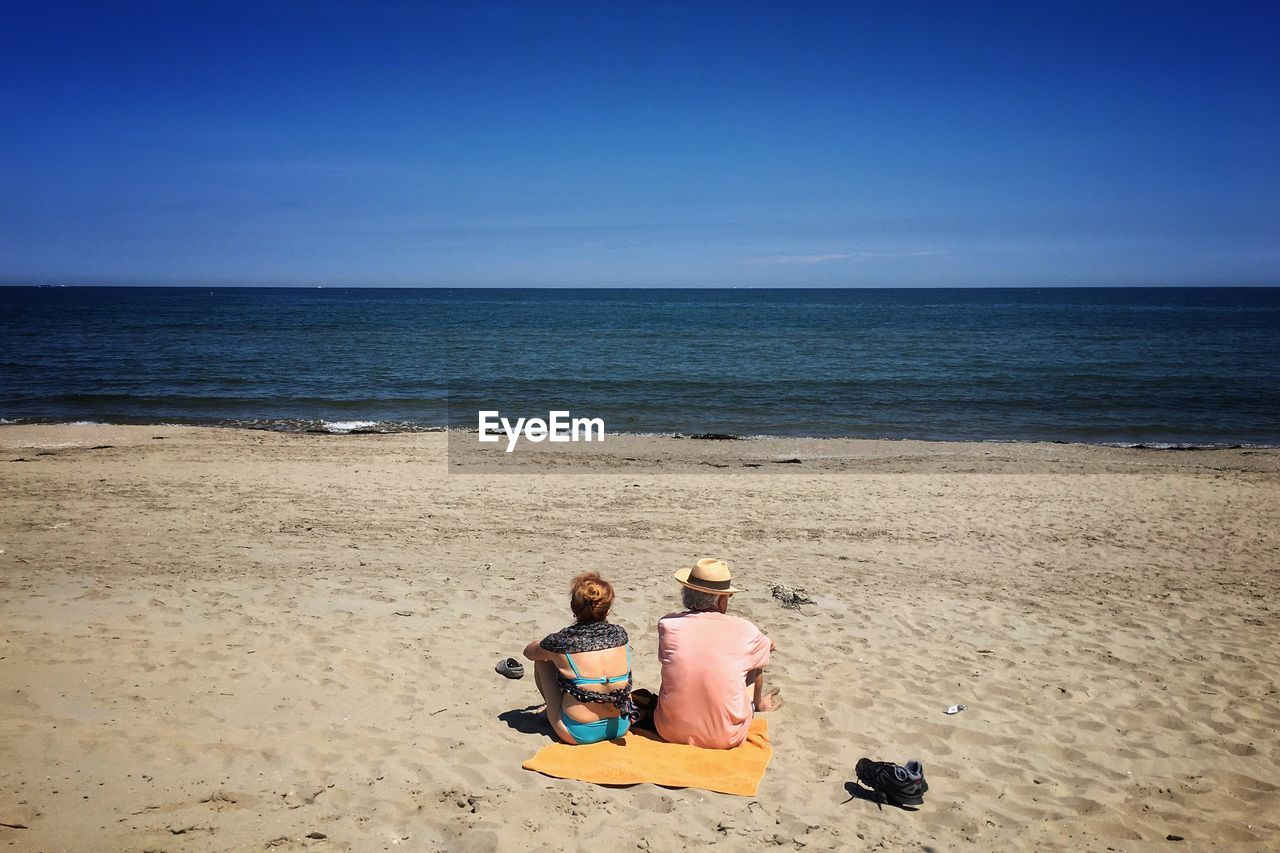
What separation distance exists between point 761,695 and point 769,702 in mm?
137

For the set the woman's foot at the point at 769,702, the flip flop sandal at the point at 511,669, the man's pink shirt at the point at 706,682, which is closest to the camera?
the man's pink shirt at the point at 706,682

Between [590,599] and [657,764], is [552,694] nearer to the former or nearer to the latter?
[590,599]

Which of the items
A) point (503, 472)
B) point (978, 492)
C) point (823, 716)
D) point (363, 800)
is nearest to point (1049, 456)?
point (978, 492)

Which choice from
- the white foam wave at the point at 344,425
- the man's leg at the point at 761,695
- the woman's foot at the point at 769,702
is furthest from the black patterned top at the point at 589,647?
the white foam wave at the point at 344,425

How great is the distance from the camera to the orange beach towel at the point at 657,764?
4.05 m

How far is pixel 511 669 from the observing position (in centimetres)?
536

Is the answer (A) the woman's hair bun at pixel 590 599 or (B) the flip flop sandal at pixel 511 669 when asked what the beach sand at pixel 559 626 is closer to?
(B) the flip flop sandal at pixel 511 669

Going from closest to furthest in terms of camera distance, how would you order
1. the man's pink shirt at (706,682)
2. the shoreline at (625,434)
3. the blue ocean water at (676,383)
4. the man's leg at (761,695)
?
the man's pink shirt at (706,682) → the man's leg at (761,695) → the shoreline at (625,434) → the blue ocean water at (676,383)

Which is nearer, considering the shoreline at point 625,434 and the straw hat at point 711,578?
the straw hat at point 711,578

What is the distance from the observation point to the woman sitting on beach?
4.35m

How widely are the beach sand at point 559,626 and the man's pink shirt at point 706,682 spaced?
14.3 inches

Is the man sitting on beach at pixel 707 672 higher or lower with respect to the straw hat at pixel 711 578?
lower

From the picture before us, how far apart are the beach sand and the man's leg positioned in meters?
0.16

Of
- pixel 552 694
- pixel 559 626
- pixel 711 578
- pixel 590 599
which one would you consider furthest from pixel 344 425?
pixel 711 578
